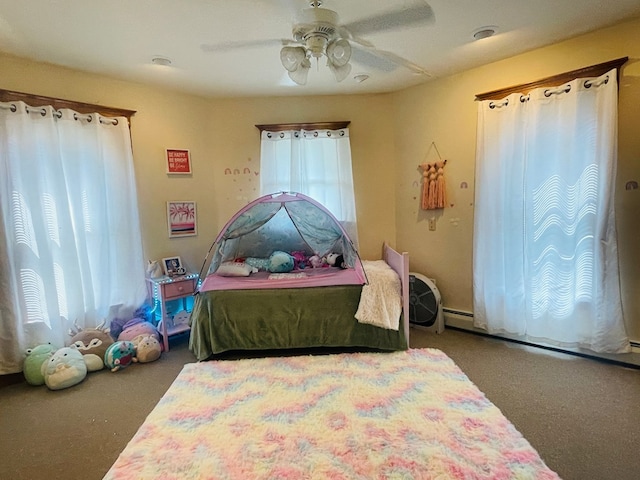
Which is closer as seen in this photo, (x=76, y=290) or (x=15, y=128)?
(x=15, y=128)

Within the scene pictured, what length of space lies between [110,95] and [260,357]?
2.57 metres

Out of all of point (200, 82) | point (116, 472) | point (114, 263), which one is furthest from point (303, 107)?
point (116, 472)

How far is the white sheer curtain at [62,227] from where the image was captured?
244 cm

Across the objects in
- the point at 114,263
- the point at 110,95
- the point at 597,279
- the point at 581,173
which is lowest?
the point at 597,279

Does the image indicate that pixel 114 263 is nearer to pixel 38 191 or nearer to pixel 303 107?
pixel 38 191

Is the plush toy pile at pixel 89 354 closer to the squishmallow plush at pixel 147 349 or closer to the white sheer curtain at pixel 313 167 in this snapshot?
the squishmallow plush at pixel 147 349

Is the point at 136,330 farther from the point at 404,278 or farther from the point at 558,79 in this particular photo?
the point at 558,79

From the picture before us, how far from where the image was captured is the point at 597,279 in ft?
7.96

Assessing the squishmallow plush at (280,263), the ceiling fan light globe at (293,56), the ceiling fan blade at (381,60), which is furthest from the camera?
the squishmallow plush at (280,263)

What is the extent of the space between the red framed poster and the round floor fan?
249 centimetres

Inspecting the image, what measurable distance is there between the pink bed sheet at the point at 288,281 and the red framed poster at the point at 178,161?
115cm

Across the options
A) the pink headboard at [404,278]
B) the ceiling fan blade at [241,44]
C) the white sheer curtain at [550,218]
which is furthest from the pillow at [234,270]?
the white sheer curtain at [550,218]

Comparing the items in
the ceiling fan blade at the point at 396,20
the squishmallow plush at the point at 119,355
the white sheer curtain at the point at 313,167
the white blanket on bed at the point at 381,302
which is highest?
the ceiling fan blade at the point at 396,20

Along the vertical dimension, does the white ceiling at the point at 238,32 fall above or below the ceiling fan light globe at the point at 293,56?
above
